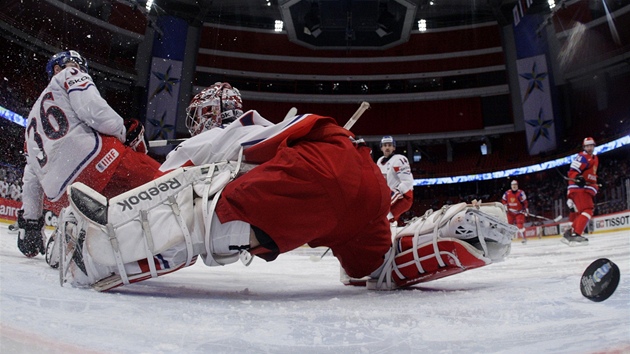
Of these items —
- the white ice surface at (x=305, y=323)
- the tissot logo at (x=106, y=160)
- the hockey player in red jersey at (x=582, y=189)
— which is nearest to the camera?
the white ice surface at (x=305, y=323)

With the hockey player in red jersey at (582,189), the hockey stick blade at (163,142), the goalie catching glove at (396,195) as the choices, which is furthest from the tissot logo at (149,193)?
the goalie catching glove at (396,195)

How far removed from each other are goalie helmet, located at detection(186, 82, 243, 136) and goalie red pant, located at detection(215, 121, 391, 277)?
0.22m

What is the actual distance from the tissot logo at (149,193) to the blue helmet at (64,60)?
16.7 inches

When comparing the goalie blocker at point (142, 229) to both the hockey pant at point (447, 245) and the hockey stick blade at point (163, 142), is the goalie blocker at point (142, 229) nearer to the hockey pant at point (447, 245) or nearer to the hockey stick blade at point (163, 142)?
the hockey stick blade at point (163, 142)

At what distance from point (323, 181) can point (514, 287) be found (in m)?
0.45

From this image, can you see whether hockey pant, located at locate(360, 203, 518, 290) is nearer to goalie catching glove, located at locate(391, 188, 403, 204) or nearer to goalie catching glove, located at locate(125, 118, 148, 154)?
goalie catching glove, located at locate(125, 118, 148, 154)

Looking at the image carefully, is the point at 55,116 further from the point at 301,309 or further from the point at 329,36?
the point at 301,309

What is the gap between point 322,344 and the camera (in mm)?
401

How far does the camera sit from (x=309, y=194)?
76cm

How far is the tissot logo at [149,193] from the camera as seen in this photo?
720 mm

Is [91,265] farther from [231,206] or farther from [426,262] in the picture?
[426,262]

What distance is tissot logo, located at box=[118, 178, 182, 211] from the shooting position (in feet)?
2.36

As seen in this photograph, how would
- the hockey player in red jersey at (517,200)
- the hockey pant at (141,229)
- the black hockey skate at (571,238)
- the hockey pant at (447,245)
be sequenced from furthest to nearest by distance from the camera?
the black hockey skate at (571,238) → the hockey player in red jersey at (517,200) → the hockey pant at (447,245) → the hockey pant at (141,229)

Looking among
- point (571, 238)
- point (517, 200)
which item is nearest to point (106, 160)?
point (517, 200)
